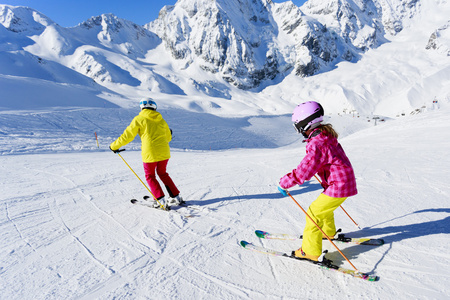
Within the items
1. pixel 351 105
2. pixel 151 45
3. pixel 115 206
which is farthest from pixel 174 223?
pixel 151 45

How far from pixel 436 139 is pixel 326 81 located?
9790 centimetres

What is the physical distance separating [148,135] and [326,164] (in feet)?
10.0

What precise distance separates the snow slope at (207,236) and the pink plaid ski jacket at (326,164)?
3.02 feet

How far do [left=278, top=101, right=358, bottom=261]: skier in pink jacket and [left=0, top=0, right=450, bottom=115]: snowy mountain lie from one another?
63578 millimetres

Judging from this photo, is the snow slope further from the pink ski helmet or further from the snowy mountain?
the snowy mountain

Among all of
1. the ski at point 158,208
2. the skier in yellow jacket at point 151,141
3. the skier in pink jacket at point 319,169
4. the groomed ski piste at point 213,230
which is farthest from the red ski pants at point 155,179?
→ the skier in pink jacket at point 319,169

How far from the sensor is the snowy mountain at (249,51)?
76.8 m

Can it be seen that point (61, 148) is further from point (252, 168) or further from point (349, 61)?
point (349, 61)

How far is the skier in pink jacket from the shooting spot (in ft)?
8.70

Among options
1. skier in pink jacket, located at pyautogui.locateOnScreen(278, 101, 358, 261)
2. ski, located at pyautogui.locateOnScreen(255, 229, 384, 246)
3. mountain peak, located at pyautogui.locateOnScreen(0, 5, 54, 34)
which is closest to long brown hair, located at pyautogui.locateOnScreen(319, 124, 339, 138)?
skier in pink jacket, located at pyautogui.locateOnScreen(278, 101, 358, 261)

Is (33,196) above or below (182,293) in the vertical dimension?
below

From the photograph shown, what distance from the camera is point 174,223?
3859 millimetres

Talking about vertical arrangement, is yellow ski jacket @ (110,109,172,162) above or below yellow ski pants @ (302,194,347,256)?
above

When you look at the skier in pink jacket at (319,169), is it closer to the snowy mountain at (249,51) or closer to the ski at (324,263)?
the ski at (324,263)
